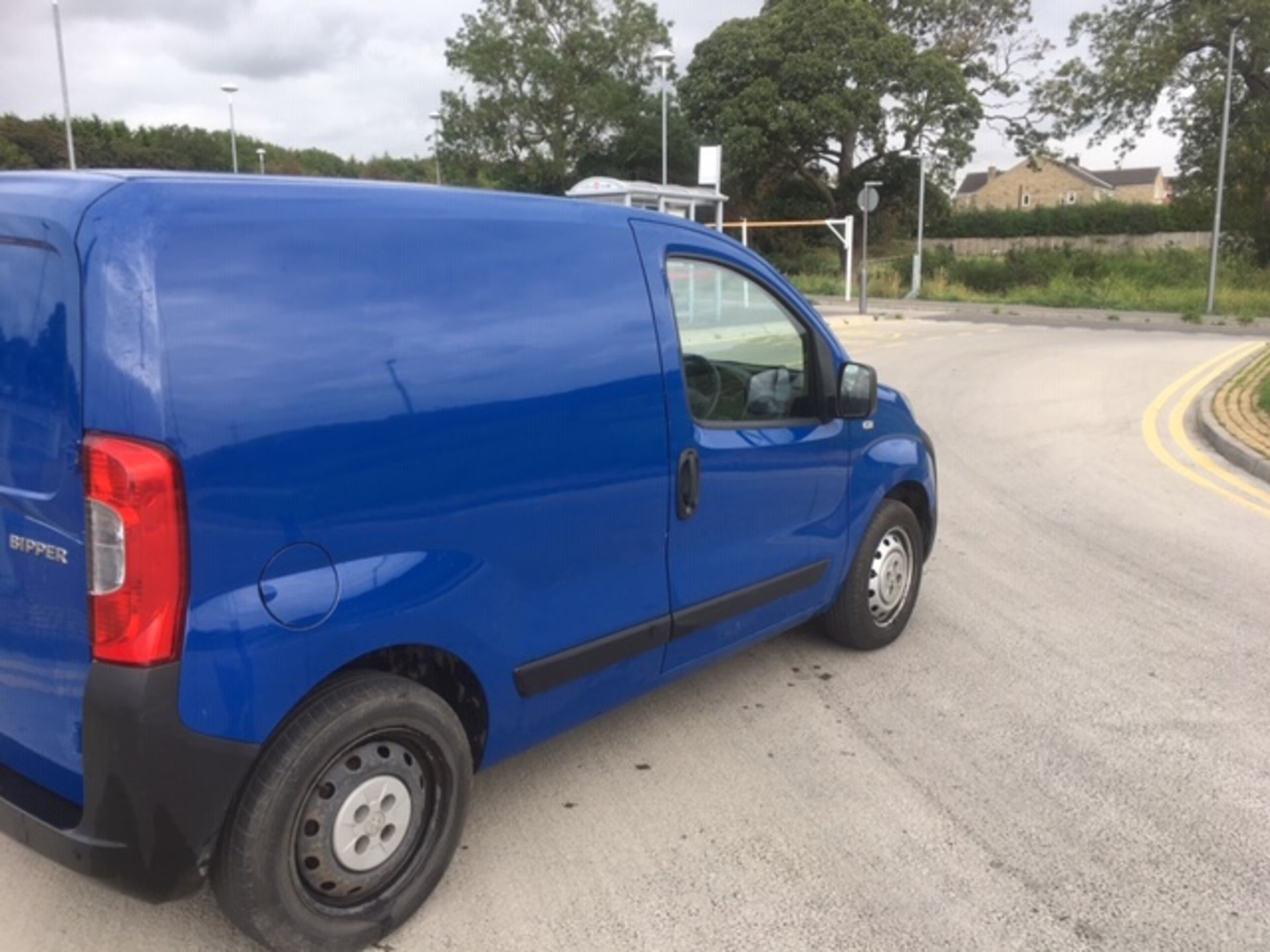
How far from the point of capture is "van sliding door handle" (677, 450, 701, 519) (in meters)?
3.46

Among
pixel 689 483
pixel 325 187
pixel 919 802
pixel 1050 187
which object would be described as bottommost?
pixel 919 802

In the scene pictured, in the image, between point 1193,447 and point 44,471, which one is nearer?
point 44,471

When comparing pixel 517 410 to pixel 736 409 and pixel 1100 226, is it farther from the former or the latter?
pixel 1100 226

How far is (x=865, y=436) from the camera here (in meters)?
4.44

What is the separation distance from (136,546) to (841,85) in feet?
144

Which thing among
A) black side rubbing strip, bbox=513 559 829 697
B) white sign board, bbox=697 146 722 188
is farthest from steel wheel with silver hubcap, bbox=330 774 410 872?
white sign board, bbox=697 146 722 188

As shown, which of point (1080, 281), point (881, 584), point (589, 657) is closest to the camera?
point (589, 657)

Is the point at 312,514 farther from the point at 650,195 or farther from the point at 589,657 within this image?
the point at 650,195

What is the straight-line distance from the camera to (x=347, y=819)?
2674 mm

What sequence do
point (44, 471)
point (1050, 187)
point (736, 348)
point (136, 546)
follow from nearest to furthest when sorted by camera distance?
point (136, 546), point (44, 471), point (736, 348), point (1050, 187)

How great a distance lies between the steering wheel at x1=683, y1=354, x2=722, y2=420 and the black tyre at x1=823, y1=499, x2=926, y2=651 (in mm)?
1166

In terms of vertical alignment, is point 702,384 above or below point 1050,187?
below

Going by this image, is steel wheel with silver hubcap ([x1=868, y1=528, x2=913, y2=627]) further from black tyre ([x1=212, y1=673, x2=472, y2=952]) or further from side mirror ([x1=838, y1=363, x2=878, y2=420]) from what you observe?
black tyre ([x1=212, y1=673, x2=472, y2=952])

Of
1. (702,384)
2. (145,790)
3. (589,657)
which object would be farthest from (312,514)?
(702,384)
